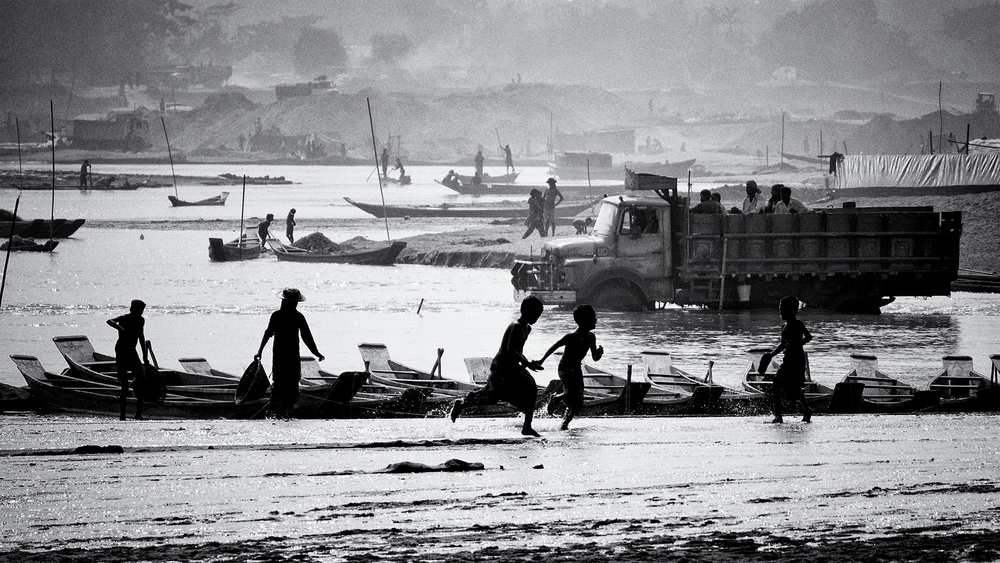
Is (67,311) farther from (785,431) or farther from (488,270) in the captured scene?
(785,431)

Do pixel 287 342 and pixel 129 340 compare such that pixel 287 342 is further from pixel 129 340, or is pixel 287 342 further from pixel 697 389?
pixel 697 389

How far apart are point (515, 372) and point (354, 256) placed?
25.5m

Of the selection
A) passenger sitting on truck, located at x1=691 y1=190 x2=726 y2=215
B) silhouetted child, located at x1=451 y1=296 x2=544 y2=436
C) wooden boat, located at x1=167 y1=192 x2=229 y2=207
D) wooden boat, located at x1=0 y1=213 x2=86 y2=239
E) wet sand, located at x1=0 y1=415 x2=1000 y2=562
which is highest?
wooden boat, located at x1=167 y1=192 x2=229 y2=207

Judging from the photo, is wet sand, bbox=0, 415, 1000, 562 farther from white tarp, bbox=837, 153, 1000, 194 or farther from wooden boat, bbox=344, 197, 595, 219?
wooden boat, bbox=344, 197, 595, 219

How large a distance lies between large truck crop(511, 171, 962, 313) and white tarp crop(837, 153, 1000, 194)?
20.2 meters

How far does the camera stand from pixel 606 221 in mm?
23859

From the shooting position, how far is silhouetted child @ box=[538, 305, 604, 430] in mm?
11281

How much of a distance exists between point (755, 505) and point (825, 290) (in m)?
15.7

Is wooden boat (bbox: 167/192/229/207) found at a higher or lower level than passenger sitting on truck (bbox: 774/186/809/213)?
higher

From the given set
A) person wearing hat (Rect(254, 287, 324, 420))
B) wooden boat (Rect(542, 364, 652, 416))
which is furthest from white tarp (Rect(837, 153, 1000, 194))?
person wearing hat (Rect(254, 287, 324, 420))

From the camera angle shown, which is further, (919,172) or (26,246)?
(919,172)

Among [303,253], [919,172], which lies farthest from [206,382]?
[919,172]

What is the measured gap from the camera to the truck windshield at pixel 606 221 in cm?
2362

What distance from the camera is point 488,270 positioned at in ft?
117
